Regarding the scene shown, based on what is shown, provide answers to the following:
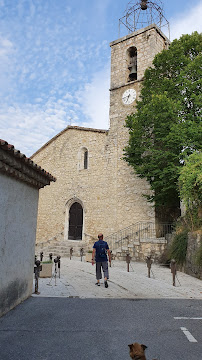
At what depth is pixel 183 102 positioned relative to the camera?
13062 mm

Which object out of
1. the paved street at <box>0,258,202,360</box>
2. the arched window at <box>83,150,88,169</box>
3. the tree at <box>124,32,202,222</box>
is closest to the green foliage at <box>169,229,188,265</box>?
the tree at <box>124,32,202,222</box>

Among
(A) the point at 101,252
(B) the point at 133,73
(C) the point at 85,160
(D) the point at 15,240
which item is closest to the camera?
(D) the point at 15,240

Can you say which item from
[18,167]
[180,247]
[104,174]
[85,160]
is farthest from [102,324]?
[85,160]

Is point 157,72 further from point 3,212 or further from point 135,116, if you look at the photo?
point 3,212

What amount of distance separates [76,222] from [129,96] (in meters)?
9.69

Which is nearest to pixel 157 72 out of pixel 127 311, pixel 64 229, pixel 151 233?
pixel 151 233

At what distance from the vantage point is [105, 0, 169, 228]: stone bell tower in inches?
637

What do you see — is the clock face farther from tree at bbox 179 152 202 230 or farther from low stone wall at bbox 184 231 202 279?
low stone wall at bbox 184 231 202 279

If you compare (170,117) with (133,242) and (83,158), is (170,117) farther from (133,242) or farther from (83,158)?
(83,158)

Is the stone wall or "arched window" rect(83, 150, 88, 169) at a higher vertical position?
"arched window" rect(83, 150, 88, 169)

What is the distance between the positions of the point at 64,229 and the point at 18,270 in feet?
45.5

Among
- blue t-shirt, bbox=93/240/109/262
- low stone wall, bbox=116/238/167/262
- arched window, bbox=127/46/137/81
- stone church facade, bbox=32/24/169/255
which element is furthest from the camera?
arched window, bbox=127/46/137/81

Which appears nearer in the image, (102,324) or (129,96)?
(102,324)

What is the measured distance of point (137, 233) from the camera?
598 inches
